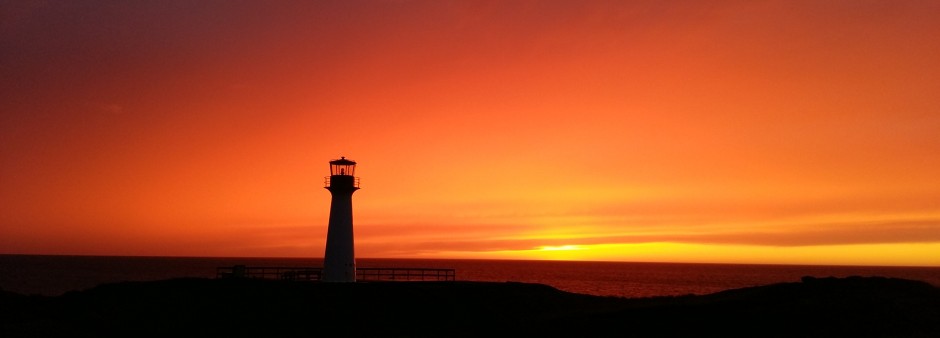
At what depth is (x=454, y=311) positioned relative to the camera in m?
32.7

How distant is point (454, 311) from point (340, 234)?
11751 millimetres

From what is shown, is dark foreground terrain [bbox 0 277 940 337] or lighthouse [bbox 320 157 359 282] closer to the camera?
dark foreground terrain [bbox 0 277 940 337]

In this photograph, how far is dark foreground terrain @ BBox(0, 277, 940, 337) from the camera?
77.9ft

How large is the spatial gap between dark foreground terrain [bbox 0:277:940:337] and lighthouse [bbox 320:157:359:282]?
5773 mm

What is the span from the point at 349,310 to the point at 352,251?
31.7 feet

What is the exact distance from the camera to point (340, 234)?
42.0m

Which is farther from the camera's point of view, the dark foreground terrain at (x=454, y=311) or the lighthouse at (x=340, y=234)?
the lighthouse at (x=340, y=234)

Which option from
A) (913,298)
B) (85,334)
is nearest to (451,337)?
(85,334)

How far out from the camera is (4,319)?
2889 cm

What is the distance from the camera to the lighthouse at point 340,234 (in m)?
41.7

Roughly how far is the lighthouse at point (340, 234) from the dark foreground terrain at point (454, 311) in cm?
577

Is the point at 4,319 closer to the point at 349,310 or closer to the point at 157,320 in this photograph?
the point at 157,320

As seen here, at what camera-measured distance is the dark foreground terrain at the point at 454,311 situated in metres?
23.7

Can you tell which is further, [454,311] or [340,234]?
[340,234]
